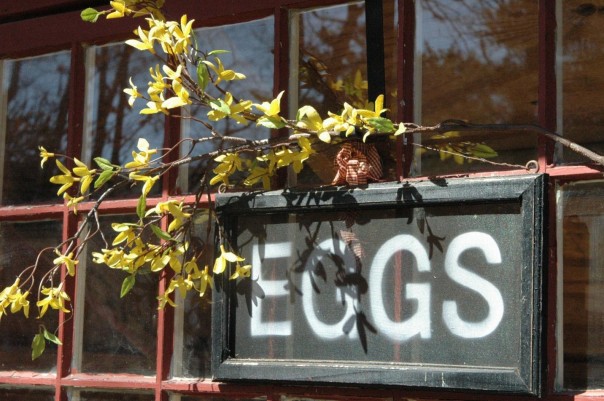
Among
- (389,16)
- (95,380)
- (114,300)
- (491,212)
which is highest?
(389,16)

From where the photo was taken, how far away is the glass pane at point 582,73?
2.10 metres

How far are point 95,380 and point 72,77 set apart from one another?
2.44ft

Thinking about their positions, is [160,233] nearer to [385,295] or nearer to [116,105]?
[385,295]

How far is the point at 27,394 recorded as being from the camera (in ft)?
8.76

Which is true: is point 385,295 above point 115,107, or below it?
below

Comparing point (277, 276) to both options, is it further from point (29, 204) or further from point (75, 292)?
point (29, 204)

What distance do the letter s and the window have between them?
0.11m

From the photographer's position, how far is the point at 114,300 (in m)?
2.59

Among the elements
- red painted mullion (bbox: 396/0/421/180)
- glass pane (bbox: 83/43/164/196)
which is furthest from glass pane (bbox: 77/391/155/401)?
red painted mullion (bbox: 396/0/421/180)

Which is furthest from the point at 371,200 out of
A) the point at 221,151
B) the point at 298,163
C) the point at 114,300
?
the point at 114,300

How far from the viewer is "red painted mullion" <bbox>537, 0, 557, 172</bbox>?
2.10m

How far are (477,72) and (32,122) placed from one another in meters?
1.20

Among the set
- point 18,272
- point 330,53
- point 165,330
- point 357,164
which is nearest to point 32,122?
point 18,272

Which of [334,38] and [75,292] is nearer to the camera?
[334,38]
